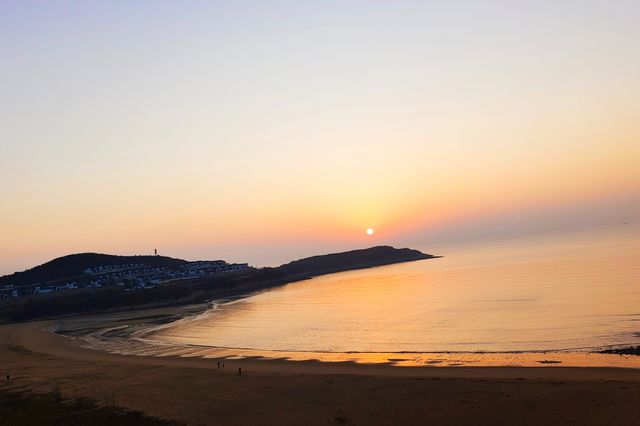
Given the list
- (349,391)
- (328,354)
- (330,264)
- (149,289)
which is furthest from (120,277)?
(349,391)

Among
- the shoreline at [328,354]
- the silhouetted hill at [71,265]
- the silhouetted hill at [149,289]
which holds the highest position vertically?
the silhouetted hill at [71,265]

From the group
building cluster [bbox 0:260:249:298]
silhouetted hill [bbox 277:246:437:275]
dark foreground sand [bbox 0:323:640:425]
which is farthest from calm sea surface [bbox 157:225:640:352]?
silhouetted hill [bbox 277:246:437:275]

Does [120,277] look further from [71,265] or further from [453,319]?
[453,319]

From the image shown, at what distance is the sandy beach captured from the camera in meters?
18.6

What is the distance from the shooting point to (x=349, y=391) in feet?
75.3

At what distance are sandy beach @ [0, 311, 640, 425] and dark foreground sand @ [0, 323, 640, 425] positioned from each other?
0.04m

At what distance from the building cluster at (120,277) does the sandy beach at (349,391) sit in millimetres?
84554

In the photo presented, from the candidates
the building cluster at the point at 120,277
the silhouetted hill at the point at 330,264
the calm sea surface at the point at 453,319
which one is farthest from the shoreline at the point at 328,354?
the silhouetted hill at the point at 330,264

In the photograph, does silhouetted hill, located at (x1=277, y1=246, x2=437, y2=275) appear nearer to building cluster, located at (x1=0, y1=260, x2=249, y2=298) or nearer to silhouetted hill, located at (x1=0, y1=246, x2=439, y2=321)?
silhouetted hill, located at (x1=0, y1=246, x2=439, y2=321)

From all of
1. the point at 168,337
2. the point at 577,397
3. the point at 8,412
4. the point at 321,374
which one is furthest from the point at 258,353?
the point at 577,397

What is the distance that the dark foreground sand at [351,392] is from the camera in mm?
18500

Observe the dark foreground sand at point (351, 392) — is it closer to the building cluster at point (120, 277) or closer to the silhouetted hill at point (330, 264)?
the building cluster at point (120, 277)

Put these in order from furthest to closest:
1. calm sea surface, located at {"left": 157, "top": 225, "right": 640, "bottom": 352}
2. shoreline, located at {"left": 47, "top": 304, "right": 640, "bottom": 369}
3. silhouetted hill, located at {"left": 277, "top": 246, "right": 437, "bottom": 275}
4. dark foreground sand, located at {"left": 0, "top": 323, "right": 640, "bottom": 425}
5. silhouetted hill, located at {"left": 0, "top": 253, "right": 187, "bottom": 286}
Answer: silhouetted hill, located at {"left": 277, "top": 246, "right": 437, "bottom": 275} < silhouetted hill, located at {"left": 0, "top": 253, "right": 187, "bottom": 286} < calm sea surface, located at {"left": 157, "top": 225, "right": 640, "bottom": 352} < shoreline, located at {"left": 47, "top": 304, "right": 640, "bottom": 369} < dark foreground sand, located at {"left": 0, "top": 323, "right": 640, "bottom": 425}

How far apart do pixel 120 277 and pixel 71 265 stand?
3722 cm
